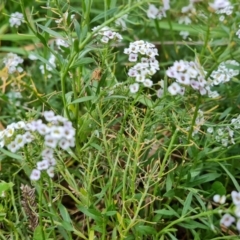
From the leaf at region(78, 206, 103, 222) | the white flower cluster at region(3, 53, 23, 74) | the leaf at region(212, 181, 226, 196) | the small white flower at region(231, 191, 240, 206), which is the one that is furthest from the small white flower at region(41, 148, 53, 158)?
the white flower cluster at region(3, 53, 23, 74)

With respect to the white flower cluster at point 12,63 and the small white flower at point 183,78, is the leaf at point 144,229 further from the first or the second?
the white flower cluster at point 12,63

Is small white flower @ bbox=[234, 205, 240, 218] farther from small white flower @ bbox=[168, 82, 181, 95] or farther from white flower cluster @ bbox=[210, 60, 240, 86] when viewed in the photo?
white flower cluster @ bbox=[210, 60, 240, 86]

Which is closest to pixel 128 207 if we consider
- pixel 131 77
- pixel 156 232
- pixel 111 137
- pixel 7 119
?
pixel 156 232

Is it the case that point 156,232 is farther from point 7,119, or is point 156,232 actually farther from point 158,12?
point 7,119

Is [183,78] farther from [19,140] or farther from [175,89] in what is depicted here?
[19,140]

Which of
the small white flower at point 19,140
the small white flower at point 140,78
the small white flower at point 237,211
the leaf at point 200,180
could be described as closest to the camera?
the small white flower at point 237,211

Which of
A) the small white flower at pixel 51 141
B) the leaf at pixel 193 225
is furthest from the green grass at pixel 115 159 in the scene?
the small white flower at pixel 51 141

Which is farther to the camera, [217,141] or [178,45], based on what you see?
[178,45]
